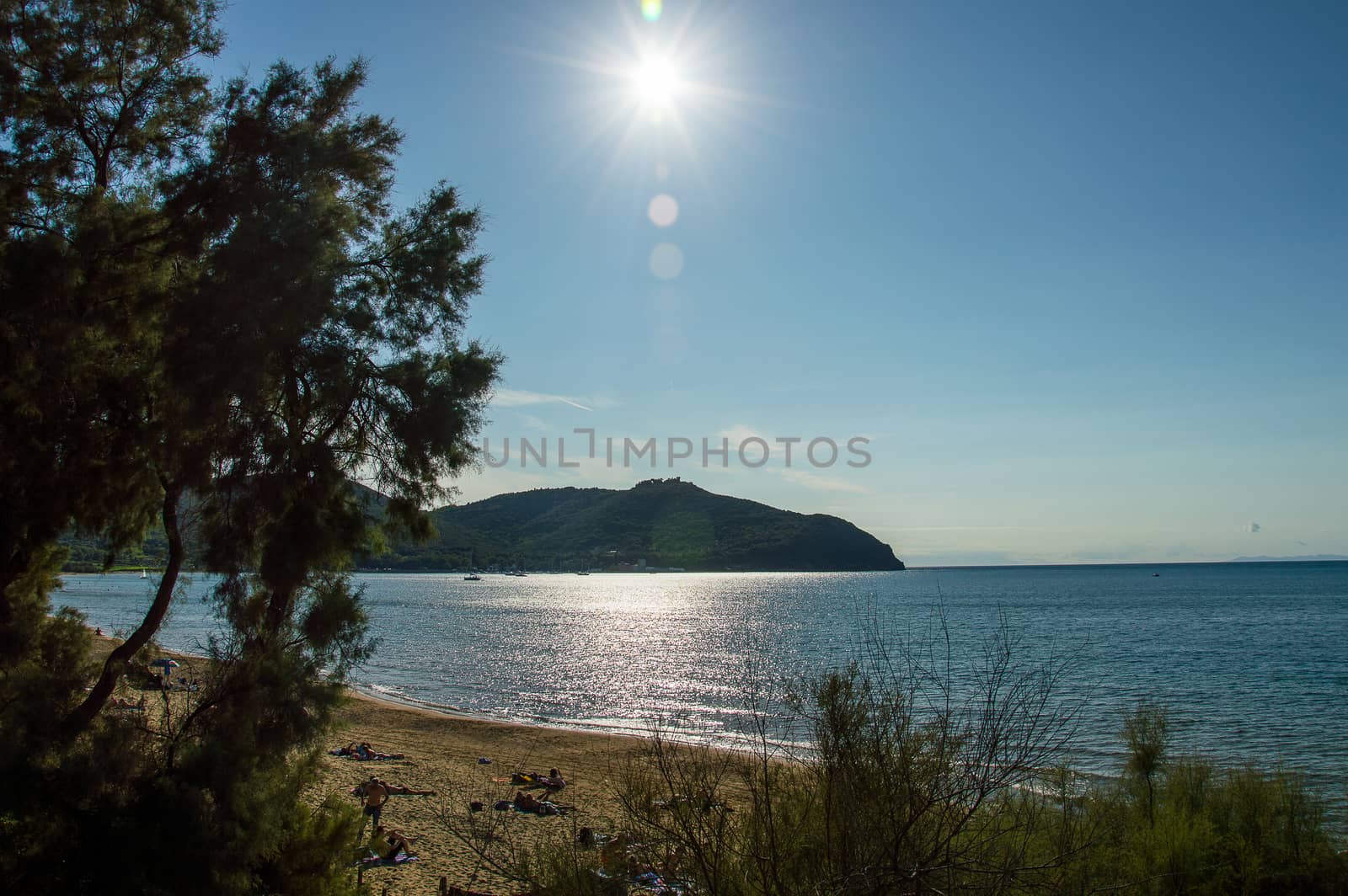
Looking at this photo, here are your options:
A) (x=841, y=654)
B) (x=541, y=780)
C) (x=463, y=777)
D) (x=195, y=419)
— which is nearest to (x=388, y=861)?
(x=541, y=780)

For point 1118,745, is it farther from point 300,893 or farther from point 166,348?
point 166,348

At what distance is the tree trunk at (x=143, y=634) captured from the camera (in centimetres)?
770

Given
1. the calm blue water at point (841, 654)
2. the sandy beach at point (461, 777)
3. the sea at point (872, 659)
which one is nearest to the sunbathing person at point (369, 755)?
the sandy beach at point (461, 777)

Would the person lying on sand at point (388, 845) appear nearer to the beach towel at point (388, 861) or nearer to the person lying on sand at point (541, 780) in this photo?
the beach towel at point (388, 861)

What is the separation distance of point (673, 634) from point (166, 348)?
202 ft

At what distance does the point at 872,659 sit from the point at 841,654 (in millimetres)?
41993

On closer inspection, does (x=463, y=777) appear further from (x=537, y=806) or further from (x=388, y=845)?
(x=388, y=845)

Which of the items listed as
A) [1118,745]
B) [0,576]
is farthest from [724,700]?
[0,576]

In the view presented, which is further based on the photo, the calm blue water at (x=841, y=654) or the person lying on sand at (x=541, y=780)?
the calm blue water at (x=841, y=654)

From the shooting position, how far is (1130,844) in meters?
8.79

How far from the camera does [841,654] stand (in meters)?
46.2

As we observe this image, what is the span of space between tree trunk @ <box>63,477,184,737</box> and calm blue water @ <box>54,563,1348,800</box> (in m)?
1.04

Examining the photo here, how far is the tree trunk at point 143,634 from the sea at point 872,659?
0.45 meters

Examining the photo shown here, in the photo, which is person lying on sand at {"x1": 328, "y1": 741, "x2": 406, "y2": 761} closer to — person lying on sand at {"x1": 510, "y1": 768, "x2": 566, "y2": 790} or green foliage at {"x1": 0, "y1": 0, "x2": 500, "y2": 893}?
person lying on sand at {"x1": 510, "y1": 768, "x2": 566, "y2": 790}
